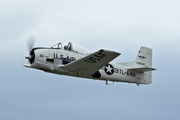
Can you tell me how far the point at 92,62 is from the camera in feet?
52.4

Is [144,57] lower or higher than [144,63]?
higher

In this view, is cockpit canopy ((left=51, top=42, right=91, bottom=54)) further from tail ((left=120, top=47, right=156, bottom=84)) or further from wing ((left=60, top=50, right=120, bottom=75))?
tail ((left=120, top=47, right=156, bottom=84))

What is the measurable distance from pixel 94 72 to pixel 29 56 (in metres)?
3.86

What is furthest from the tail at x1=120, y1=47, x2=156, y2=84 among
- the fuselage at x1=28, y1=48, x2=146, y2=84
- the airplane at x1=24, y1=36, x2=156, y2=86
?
the fuselage at x1=28, y1=48, x2=146, y2=84

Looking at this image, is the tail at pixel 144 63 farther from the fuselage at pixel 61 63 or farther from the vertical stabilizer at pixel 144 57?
the fuselage at pixel 61 63

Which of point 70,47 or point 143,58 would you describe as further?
point 143,58

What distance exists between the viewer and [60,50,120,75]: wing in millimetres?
14779

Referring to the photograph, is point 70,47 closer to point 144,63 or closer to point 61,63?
point 61,63

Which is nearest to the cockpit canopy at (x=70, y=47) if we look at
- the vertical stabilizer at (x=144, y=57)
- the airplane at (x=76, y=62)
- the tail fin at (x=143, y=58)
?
the airplane at (x=76, y=62)

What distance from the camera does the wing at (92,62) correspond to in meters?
14.8

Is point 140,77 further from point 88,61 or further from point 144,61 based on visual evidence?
point 88,61

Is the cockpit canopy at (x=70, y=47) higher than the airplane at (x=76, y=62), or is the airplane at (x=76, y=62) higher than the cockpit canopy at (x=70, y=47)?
the cockpit canopy at (x=70, y=47)

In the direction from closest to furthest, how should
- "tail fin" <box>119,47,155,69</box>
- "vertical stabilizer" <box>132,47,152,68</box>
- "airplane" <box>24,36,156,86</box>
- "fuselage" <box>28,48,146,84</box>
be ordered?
"airplane" <box>24,36,156,86</box> → "fuselage" <box>28,48,146,84</box> → "tail fin" <box>119,47,155,69</box> → "vertical stabilizer" <box>132,47,152,68</box>

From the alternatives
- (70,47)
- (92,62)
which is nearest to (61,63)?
(70,47)
